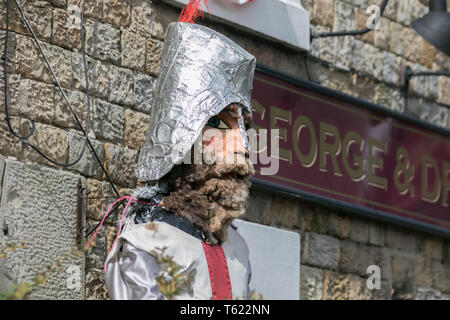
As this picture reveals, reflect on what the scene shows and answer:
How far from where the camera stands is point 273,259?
6641 millimetres

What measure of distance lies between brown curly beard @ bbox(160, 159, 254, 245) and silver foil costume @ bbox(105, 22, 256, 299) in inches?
2.1

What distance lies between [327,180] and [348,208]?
0.76 feet

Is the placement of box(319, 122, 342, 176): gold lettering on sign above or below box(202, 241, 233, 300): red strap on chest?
above

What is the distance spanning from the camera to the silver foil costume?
488cm

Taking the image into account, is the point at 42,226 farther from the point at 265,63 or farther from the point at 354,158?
the point at 354,158

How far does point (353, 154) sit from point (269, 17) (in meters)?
1.10

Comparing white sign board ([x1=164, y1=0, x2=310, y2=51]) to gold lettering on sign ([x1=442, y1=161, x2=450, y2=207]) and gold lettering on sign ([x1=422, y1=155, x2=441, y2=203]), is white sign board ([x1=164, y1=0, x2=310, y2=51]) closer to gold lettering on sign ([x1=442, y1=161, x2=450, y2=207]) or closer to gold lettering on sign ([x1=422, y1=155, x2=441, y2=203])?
gold lettering on sign ([x1=422, y1=155, x2=441, y2=203])

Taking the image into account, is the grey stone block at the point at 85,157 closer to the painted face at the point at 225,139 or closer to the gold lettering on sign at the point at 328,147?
the painted face at the point at 225,139

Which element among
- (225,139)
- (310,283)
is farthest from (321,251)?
(225,139)

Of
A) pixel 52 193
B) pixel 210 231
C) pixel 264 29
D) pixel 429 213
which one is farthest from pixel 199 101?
pixel 429 213

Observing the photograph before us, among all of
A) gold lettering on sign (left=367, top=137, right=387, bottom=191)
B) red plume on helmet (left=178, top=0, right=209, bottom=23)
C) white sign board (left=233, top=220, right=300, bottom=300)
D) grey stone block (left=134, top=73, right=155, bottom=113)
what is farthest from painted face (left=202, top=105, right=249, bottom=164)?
gold lettering on sign (left=367, top=137, right=387, bottom=191)

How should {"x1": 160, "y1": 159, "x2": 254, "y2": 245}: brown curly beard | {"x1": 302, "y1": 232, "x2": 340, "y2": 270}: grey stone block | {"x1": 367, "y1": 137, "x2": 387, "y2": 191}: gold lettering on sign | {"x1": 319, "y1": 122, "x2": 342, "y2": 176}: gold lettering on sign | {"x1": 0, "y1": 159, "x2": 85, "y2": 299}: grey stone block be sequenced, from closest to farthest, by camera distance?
{"x1": 160, "y1": 159, "x2": 254, "y2": 245}: brown curly beard
{"x1": 0, "y1": 159, "x2": 85, "y2": 299}: grey stone block
{"x1": 302, "y1": 232, "x2": 340, "y2": 270}: grey stone block
{"x1": 319, "y1": 122, "x2": 342, "y2": 176}: gold lettering on sign
{"x1": 367, "y1": 137, "x2": 387, "y2": 191}: gold lettering on sign

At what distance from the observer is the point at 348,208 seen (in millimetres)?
7215

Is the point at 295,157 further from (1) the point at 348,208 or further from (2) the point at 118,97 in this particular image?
(2) the point at 118,97
